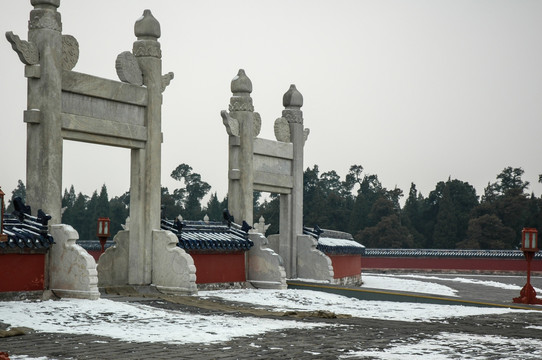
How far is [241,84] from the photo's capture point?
20656 millimetres

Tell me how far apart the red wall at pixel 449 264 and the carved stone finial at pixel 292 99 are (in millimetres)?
23134

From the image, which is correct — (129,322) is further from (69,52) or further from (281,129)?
(281,129)

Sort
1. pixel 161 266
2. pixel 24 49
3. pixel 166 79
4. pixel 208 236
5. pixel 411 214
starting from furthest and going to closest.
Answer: pixel 411 214 → pixel 208 236 → pixel 166 79 → pixel 161 266 → pixel 24 49

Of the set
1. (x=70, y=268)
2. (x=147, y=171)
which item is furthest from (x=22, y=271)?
(x=147, y=171)

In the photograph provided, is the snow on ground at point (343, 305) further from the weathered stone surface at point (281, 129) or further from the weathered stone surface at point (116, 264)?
the weathered stone surface at point (281, 129)

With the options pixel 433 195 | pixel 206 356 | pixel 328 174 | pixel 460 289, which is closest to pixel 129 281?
pixel 206 356

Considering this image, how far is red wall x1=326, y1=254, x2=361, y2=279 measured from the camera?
25.2m

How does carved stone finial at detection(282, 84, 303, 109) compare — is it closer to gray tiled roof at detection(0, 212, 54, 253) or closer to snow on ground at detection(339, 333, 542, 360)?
gray tiled roof at detection(0, 212, 54, 253)

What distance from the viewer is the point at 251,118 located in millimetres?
20656

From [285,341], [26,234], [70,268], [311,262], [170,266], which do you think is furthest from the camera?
[311,262]

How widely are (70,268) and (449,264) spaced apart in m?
32.4

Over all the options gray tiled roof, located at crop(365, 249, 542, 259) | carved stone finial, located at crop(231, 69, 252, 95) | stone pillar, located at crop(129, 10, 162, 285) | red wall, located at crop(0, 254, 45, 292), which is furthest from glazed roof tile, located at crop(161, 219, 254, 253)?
gray tiled roof, located at crop(365, 249, 542, 259)

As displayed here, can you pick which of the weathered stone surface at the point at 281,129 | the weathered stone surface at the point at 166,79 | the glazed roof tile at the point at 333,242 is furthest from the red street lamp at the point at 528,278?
the weathered stone surface at the point at 166,79

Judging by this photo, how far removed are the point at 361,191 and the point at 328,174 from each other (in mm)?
20966
